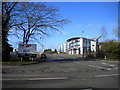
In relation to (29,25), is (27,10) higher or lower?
higher

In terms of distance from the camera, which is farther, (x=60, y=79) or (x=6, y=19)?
(x=6, y=19)

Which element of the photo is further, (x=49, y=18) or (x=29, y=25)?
(x=49, y=18)

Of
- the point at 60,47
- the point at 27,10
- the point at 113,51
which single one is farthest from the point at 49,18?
the point at 60,47

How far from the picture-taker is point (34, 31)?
33.4 meters

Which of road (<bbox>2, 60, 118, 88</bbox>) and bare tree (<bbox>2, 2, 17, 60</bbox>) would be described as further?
bare tree (<bbox>2, 2, 17, 60</bbox>)

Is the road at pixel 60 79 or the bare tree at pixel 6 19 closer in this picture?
the road at pixel 60 79

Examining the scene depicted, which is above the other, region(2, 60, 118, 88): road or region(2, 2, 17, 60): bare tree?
region(2, 2, 17, 60): bare tree

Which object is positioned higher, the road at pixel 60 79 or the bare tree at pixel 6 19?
the bare tree at pixel 6 19

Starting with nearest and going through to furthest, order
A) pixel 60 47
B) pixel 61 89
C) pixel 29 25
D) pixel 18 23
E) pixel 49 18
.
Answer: pixel 61 89
pixel 18 23
pixel 29 25
pixel 49 18
pixel 60 47

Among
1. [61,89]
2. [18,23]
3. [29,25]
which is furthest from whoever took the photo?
[29,25]

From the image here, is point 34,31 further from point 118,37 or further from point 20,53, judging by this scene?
point 118,37

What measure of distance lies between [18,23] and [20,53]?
29.3 ft

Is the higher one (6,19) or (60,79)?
(6,19)

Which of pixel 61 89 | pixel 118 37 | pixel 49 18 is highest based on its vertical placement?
pixel 49 18
